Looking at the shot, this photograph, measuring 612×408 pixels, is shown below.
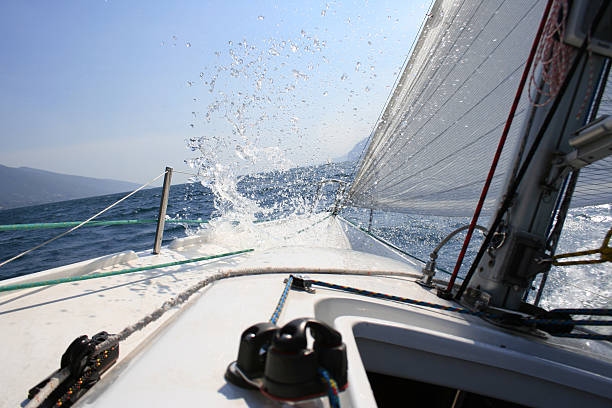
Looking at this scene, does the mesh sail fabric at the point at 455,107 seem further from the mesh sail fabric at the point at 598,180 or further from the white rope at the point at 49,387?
the white rope at the point at 49,387

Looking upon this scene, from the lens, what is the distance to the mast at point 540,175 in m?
1.18

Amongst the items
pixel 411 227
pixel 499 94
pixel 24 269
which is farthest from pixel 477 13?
pixel 24 269

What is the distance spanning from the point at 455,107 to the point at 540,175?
1457 mm

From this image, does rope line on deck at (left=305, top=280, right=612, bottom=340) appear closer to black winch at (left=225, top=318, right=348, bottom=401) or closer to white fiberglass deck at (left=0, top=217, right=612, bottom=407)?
white fiberglass deck at (left=0, top=217, right=612, bottom=407)

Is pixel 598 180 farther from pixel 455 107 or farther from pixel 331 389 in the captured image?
pixel 331 389

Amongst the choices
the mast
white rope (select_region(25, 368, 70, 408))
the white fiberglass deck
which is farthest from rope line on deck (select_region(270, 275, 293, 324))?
the mast

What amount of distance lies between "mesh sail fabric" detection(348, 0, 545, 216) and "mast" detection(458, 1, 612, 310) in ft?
2.99

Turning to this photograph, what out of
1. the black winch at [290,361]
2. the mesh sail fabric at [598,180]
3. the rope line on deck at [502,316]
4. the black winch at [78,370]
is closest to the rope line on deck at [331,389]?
the black winch at [290,361]

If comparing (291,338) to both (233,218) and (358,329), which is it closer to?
(358,329)

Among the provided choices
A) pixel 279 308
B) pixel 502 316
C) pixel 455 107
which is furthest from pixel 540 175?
pixel 455 107

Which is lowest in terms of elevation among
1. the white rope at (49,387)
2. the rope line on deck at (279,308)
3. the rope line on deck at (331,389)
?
the white rope at (49,387)

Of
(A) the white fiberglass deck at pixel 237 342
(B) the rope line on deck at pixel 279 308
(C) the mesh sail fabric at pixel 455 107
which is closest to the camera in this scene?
(A) the white fiberglass deck at pixel 237 342

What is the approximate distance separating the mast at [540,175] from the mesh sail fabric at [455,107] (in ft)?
2.99

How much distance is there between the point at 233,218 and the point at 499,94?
2.62 meters
